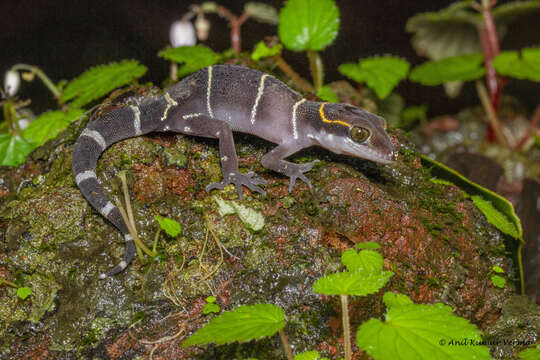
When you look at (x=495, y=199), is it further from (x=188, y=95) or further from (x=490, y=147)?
(x=490, y=147)

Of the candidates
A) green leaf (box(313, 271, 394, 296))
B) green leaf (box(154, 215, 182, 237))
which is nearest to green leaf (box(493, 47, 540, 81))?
green leaf (box(313, 271, 394, 296))

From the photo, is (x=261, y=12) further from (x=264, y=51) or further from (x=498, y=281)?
(x=498, y=281)

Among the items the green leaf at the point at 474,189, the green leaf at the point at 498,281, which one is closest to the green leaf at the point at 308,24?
the green leaf at the point at 474,189

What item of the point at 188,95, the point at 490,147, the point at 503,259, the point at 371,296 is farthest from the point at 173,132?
the point at 490,147

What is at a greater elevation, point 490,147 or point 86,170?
point 86,170

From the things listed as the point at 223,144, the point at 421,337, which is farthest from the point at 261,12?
the point at 421,337

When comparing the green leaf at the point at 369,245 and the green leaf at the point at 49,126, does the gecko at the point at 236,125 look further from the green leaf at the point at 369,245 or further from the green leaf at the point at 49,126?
the green leaf at the point at 49,126

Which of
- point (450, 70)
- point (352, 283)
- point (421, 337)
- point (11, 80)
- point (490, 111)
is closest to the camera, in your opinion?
point (421, 337)
